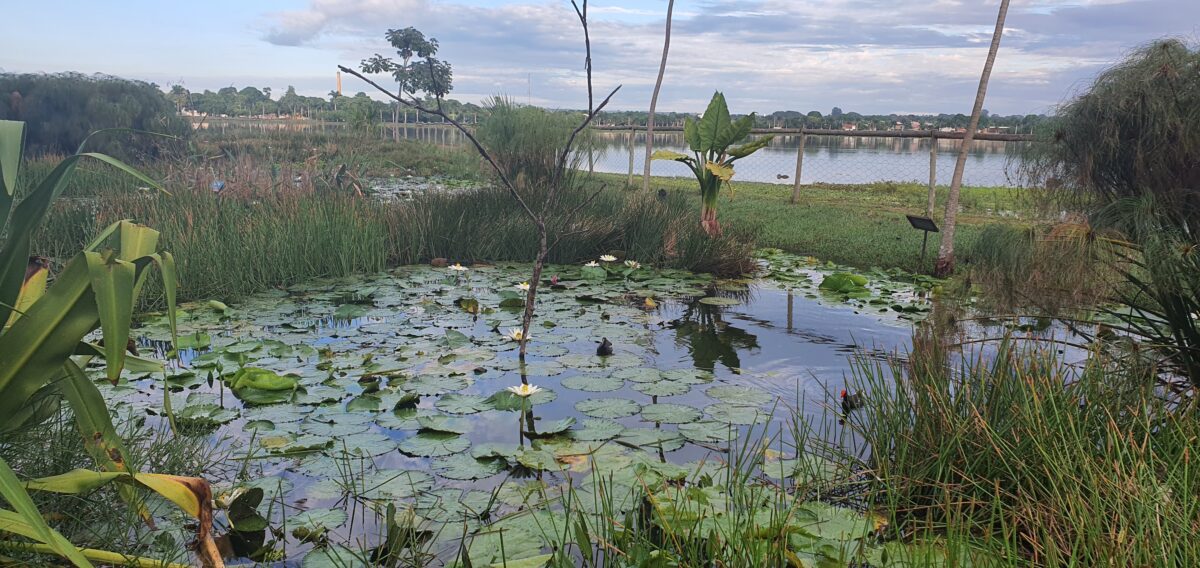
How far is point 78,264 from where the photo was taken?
1741 millimetres

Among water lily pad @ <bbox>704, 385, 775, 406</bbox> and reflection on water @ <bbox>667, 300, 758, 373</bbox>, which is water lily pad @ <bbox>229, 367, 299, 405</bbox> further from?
reflection on water @ <bbox>667, 300, 758, 373</bbox>

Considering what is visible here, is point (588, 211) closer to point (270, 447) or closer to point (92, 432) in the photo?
point (270, 447)

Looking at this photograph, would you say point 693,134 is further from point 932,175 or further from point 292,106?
point 292,106

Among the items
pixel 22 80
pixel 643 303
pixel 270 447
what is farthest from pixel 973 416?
pixel 22 80

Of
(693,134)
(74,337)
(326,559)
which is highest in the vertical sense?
(693,134)

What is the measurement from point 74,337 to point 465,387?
6.87 feet

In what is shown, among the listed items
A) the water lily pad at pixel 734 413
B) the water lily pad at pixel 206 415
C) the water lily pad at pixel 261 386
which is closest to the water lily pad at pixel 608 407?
the water lily pad at pixel 734 413

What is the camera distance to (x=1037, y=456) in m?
2.35

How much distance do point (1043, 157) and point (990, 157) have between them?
32896 mm

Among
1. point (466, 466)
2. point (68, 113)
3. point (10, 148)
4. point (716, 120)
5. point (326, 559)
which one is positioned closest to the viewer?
point (10, 148)

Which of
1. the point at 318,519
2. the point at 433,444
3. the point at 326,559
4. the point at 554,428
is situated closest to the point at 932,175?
the point at 554,428

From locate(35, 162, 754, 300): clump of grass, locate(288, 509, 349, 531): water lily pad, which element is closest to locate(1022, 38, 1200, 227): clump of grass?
locate(35, 162, 754, 300): clump of grass

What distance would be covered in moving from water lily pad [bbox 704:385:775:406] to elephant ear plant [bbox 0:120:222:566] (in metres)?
2.40

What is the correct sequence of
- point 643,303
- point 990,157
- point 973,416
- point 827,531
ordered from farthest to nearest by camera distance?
1. point 990,157
2. point 643,303
3. point 973,416
4. point 827,531
